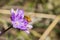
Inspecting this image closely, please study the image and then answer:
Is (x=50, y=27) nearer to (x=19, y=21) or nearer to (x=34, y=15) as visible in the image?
(x=34, y=15)

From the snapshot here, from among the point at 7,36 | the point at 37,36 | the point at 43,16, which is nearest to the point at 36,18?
the point at 43,16

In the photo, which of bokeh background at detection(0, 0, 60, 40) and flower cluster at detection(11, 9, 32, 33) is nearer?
flower cluster at detection(11, 9, 32, 33)

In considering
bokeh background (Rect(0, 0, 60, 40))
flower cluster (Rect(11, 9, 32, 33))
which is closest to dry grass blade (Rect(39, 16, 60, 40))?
bokeh background (Rect(0, 0, 60, 40))

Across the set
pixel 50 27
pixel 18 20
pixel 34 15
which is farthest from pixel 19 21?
pixel 34 15

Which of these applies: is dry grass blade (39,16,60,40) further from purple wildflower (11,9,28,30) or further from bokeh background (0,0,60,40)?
purple wildflower (11,9,28,30)

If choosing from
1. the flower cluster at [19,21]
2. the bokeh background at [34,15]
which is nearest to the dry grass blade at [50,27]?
the bokeh background at [34,15]

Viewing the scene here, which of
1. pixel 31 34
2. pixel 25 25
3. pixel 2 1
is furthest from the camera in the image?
pixel 2 1

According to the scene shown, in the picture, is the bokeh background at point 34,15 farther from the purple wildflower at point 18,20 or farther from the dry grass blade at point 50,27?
the purple wildflower at point 18,20

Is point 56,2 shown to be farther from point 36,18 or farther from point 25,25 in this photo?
point 25,25
